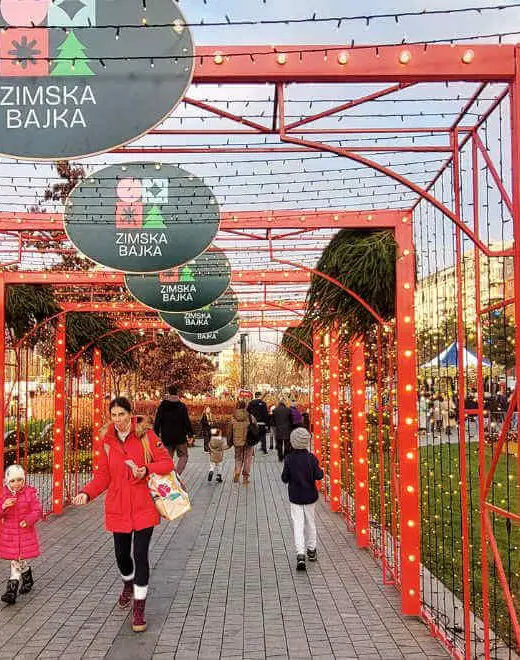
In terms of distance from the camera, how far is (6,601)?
736 centimetres

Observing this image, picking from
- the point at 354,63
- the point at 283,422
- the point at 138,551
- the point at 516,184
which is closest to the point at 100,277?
the point at 138,551

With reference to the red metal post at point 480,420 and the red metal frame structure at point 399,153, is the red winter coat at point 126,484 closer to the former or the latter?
the red metal frame structure at point 399,153

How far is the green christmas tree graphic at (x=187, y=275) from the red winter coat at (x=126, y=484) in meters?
4.26

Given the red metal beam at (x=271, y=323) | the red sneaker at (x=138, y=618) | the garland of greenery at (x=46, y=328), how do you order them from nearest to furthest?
the red sneaker at (x=138, y=618) → the garland of greenery at (x=46, y=328) → the red metal beam at (x=271, y=323)

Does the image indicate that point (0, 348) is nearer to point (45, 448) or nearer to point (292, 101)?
point (292, 101)

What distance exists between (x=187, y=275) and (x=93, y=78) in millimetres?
6749

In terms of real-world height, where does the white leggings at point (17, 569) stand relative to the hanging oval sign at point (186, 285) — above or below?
below

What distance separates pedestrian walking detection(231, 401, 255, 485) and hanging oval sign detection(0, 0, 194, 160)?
12.6m

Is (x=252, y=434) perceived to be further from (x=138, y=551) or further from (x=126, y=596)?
(x=138, y=551)

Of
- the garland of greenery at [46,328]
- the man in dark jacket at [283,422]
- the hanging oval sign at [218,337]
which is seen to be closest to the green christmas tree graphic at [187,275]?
the garland of greenery at [46,328]

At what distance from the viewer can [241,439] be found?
16.5m

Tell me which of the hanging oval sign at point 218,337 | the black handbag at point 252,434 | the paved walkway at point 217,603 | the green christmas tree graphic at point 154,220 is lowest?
the paved walkway at point 217,603

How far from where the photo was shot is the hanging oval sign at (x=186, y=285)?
34.8 feet

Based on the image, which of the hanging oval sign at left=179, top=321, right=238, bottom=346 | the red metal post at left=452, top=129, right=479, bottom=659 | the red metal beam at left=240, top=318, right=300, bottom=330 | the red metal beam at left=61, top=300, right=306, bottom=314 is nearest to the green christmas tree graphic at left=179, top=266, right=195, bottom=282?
the red metal beam at left=61, top=300, right=306, bottom=314
